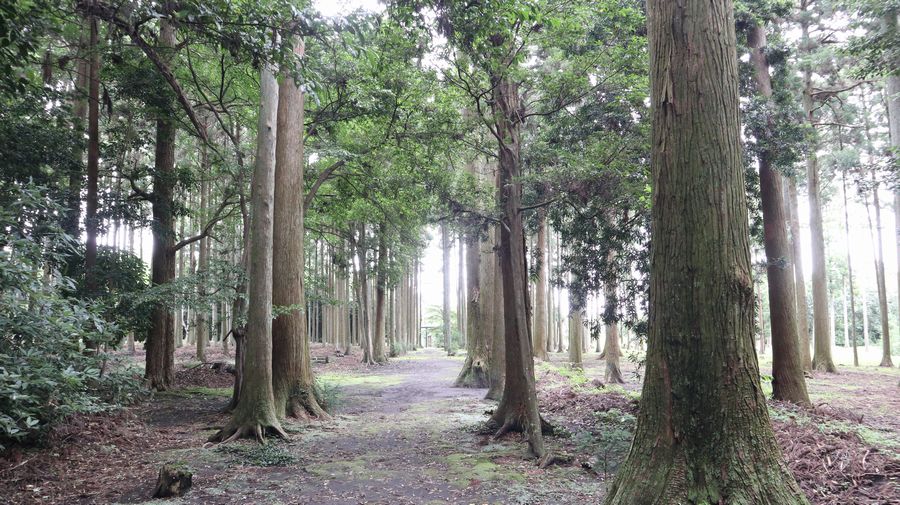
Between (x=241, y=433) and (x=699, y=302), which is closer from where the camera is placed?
(x=699, y=302)

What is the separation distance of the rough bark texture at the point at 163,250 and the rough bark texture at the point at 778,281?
40.3 ft

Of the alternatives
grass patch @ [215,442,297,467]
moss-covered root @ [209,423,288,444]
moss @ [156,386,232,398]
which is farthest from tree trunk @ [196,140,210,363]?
grass patch @ [215,442,297,467]

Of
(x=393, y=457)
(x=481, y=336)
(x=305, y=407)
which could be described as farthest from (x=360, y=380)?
(x=393, y=457)

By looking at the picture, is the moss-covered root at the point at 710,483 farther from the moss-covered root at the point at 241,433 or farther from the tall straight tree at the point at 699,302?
the moss-covered root at the point at 241,433

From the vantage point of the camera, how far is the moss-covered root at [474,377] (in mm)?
14883

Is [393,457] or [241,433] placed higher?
[241,433]

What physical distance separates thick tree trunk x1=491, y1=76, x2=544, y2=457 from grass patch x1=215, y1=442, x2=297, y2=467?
3164 millimetres

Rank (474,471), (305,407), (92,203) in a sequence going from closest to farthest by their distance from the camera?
(474,471) < (92,203) < (305,407)

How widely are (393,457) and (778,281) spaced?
817 cm

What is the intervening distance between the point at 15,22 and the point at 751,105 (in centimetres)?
990

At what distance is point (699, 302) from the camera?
3.19 metres

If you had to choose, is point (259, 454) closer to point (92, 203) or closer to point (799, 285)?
point (92, 203)

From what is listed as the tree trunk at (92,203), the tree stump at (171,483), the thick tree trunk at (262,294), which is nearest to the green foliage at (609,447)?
the tree stump at (171,483)

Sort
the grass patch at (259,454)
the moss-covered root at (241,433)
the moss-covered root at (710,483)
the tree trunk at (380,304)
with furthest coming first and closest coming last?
the tree trunk at (380,304) < the moss-covered root at (241,433) < the grass patch at (259,454) < the moss-covered root at (710,483)
